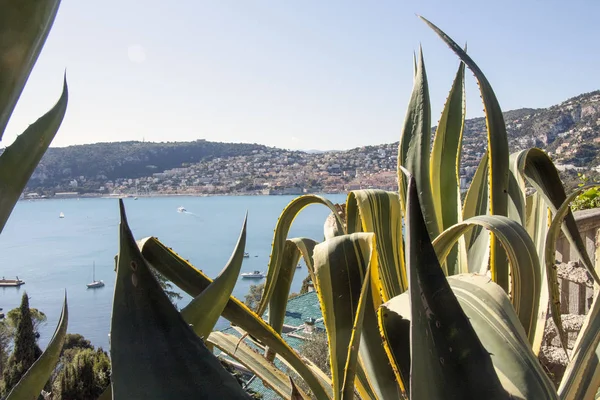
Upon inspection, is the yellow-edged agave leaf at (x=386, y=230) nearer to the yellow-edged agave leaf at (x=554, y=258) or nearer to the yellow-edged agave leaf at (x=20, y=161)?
the yellow-edged agave leaf at (x=554, y=258)

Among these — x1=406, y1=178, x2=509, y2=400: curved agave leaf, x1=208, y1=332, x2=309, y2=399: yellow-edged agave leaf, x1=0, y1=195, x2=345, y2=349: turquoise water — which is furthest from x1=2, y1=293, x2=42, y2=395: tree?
x1=406, y1=178, x2=509, y2=400: curved agave leaf

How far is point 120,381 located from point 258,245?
149 feet

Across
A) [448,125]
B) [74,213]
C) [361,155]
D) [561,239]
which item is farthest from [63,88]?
[74,213]

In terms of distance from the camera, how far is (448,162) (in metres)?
1.12

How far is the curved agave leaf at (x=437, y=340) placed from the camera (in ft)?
1.13

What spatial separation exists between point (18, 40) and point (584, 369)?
83 centimetres

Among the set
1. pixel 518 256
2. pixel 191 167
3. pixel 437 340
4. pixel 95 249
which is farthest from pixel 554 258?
pixel 191 167

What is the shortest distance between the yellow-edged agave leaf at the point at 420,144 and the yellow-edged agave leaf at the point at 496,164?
16cm

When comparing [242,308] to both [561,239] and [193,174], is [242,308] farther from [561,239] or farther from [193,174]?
[193,174]

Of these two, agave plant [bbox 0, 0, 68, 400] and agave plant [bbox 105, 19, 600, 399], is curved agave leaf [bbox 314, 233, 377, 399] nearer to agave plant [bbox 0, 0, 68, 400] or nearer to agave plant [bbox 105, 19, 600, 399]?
agave plant [bbox 105, 19, 600, 399]

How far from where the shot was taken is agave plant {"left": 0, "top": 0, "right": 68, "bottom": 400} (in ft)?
1.29

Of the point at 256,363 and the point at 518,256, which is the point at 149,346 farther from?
the point at 256,363

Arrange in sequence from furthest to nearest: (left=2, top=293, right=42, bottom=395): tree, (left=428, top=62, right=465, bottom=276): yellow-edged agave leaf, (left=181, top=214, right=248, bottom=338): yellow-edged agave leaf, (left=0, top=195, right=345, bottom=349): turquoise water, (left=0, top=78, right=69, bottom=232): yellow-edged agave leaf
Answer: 1. (left=0, top=195, right=345, bottom=349): turquoise water
2. (left=2, top=293, right=42, bottom=395): tree
3. (left=428, top=62, right=465, bottom=276): yellow-edged agave leaf
4. (left=181, top=214, right=248, bottom=338): yellow-edged agave leaf
5. (left=0, top=78, right=69, bottom=232): yellow-edged agave leaf

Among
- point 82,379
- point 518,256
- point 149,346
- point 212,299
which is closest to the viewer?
point 149,346
